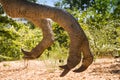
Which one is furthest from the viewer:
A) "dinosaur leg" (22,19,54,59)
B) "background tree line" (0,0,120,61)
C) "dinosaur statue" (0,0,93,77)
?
"background tree line" (0,0,120,61)

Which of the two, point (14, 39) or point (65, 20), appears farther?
point (14, 39)

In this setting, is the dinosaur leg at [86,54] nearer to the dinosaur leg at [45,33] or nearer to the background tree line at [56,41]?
the dinosaur leg at [45,33]

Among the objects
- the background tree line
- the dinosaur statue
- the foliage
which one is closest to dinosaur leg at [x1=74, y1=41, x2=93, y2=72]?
the dinosaur statue

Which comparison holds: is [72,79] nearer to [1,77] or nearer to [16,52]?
[1,77]

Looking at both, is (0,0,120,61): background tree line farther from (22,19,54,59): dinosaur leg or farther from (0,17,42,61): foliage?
(22,19,54,59): dinosaur leg

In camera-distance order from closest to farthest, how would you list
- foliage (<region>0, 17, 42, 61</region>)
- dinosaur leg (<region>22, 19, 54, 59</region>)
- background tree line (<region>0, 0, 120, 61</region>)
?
1. dinosaur leg (<region>22, 19, 54, 59</region>)
2. background tree line (<region>0, 0, 120, 61</region>)
3. foliage (<region>0, 17, 42, 61</region>)

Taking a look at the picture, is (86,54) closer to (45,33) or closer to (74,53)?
(74,53)

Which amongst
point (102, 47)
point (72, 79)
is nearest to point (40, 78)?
point (72, 79)

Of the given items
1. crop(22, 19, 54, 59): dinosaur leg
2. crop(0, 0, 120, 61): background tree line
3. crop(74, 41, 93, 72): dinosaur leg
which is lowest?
crop(0, 0, 120, 61): background tree line

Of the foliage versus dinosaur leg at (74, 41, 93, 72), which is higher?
dinosaur leg at (74, 41, 93, 72)

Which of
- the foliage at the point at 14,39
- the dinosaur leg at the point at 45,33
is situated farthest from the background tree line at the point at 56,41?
the dinosaur leg at the point at 45,33

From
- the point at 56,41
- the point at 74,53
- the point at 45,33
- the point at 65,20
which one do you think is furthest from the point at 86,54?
the point at 56,41

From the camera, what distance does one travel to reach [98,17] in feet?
62.6

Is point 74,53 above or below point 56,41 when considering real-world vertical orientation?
above
